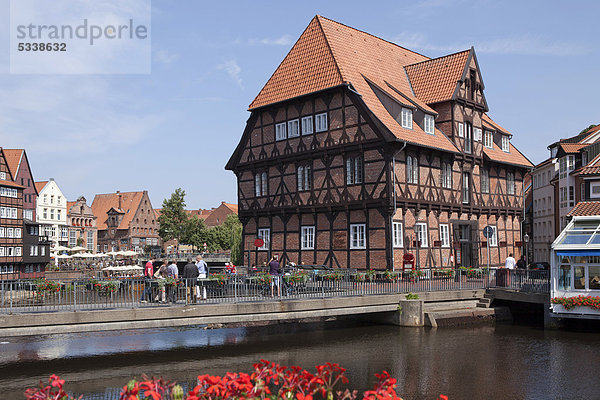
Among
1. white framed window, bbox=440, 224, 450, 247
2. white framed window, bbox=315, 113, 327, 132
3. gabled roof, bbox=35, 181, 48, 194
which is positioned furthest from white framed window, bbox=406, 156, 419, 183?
gabled roof, bbox=35, 181, 48, 194

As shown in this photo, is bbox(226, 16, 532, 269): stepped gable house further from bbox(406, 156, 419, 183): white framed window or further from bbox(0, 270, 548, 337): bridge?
bbox(0, 270, 548, 337): bridge

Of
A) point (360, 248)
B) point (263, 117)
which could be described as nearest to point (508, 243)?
point (360, 248)

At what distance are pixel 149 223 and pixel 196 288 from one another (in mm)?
86507

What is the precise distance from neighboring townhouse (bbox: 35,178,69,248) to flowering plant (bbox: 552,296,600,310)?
72839 millimetres

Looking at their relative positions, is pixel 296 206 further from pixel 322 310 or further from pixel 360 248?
pixel 322 310

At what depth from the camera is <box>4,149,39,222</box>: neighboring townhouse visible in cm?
6819

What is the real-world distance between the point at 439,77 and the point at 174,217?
45883 mm

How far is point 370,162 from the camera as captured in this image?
108 feet

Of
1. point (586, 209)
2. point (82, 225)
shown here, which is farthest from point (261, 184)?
point (82, 225)

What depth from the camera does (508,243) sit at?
4153cm

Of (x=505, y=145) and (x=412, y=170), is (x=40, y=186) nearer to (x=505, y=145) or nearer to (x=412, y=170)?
(x=505, y=145)

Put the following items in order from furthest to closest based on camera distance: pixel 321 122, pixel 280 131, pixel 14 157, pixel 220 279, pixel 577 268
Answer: pixel 14 157
pixel 280 131
pixel 321 122
pixel 577 268
pixel 220 279

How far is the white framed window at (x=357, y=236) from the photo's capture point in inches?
1293

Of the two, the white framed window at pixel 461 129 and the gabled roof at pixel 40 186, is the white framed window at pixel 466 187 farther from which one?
the gabled roof at pixel 40 186
